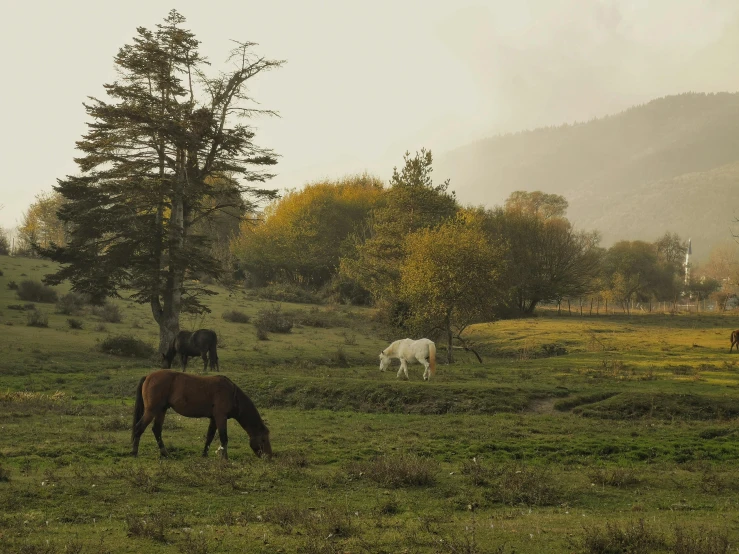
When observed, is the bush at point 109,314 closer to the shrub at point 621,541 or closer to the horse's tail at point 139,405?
the horse's tail at point 139,405

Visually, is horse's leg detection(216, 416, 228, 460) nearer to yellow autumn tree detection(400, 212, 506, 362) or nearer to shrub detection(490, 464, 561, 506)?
shrub detection(490, 464, 561, 506)

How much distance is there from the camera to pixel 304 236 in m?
89.1

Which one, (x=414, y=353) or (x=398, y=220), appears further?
(x=398, y=220)

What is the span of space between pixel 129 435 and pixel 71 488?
19.8 feet

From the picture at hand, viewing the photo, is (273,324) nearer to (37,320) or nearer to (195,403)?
(37,320)

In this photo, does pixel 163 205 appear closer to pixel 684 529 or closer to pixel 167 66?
pixel 167 66

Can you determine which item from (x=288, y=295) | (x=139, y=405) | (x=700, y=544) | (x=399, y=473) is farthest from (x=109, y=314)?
(x=700, y=544)

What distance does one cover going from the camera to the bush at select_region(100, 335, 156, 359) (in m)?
36.8

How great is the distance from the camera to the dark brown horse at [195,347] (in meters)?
32.3

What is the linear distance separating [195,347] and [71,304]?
22883mm

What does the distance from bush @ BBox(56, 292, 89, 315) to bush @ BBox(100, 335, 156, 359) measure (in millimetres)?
A: 13224

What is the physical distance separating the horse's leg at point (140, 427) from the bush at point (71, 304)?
36878 mm

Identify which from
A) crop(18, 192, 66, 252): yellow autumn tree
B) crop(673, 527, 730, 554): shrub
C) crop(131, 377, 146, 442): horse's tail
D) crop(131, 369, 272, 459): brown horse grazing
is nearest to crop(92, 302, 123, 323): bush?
crop(131, 377, 146, 442): horse's tail

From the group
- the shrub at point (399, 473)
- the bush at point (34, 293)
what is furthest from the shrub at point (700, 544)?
the bush at point (34, 293)
